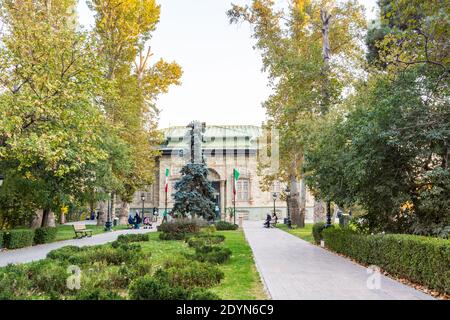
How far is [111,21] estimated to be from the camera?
28.5 m

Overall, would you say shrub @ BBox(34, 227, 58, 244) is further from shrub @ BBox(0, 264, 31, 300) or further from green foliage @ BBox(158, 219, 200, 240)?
shrub @ BBox(0, 264, 31, 300)

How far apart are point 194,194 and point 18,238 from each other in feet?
38.9

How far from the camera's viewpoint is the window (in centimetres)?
5456

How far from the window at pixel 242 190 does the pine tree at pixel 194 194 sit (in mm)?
25398

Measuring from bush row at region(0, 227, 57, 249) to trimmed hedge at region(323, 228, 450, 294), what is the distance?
42.8 feet

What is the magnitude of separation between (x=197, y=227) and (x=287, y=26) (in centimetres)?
1332

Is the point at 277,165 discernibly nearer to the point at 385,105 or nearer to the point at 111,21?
the point at 111,21

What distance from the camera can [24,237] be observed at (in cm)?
1872

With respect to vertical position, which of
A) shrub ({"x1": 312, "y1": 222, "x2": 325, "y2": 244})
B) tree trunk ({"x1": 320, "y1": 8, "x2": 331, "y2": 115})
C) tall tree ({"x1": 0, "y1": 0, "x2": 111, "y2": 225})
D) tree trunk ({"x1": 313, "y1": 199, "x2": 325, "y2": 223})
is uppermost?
tree trunk ({"x1": 320, "y1": 8, "x2": 331, "y2": 115})

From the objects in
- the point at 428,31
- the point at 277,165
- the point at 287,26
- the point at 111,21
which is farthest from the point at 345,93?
the point at 111,21

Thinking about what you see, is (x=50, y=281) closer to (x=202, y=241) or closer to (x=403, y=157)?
Result: (x=202, y=241)

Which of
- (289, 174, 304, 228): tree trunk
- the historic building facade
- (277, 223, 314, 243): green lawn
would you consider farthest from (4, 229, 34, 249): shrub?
the historic building facade

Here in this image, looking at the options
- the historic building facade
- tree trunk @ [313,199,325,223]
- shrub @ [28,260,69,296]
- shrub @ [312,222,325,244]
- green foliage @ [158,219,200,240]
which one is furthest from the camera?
the historic building facade
